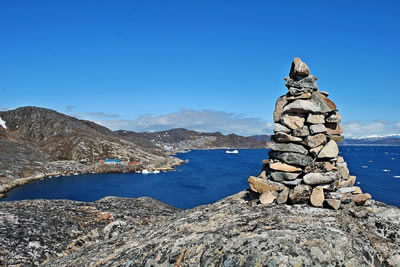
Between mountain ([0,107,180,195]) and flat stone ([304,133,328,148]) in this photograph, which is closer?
flat stone ([304,133,328,148])

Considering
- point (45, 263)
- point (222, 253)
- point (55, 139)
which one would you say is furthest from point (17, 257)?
point (55, 139)

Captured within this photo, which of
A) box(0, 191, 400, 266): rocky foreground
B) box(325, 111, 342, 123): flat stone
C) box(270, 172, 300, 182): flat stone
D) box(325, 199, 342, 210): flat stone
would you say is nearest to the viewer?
box(0, 191, 400, 266): rocky foreground

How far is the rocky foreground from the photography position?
6363 millimetres

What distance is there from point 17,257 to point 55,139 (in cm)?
14619

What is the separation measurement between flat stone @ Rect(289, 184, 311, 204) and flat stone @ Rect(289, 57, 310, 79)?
3.74 m

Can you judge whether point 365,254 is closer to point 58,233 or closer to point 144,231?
point 144,231

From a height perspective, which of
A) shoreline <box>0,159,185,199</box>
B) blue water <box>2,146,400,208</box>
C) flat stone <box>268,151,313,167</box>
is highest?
flat stone <box>268,151,313,167</box>

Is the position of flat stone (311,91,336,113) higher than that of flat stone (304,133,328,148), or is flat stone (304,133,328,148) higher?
flat stone (311,91,336,113)

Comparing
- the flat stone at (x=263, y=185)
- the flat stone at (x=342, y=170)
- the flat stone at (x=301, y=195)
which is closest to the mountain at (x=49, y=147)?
the flat stone at (x=263, y=185)

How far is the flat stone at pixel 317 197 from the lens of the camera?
876 cm

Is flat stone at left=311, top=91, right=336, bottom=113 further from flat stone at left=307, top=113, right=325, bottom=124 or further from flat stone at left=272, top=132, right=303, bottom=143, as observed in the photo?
Answer: flat stone at left=272, top=132, right=303, bottom=143

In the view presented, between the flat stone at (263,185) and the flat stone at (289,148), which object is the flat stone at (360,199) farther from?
the flat stone at (263,185)

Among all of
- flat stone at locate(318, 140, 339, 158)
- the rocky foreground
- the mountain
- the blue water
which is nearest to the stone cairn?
flat stone at locate(318, 140, 339, 158)

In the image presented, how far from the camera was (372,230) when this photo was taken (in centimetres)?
777
